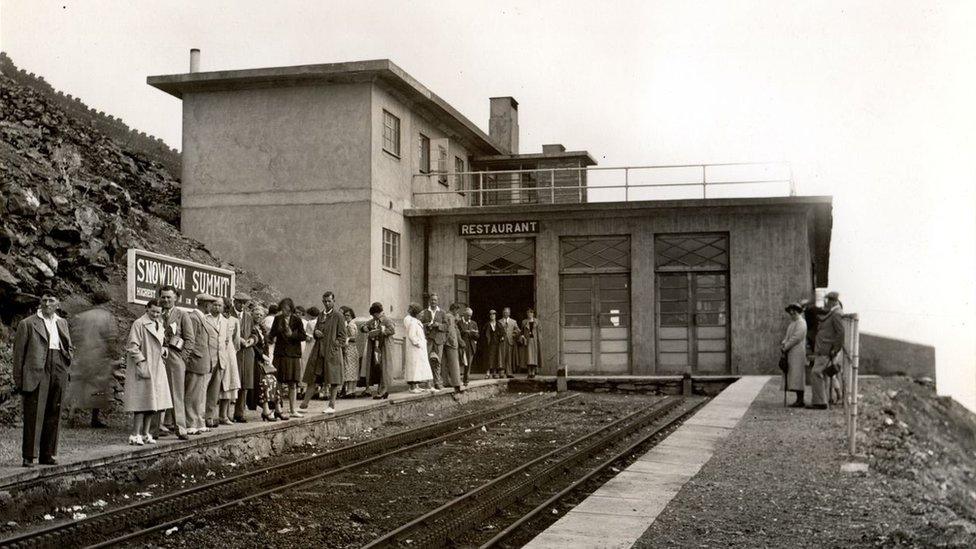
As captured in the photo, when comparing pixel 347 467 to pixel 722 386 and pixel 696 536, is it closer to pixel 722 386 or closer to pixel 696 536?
pixel 696 536

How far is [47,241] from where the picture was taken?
17703 mm

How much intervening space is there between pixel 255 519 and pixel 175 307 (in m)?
4.11

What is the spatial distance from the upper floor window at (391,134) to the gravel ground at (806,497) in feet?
41.1

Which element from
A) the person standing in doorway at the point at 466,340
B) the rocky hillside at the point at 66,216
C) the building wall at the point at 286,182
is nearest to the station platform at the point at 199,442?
the rocky hillside at the point at 66,216

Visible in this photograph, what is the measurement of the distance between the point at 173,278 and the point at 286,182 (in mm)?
12019

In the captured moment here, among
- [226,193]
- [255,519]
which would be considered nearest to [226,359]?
[255,519]

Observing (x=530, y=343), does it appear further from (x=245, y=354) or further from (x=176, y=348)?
(x=176, y=348)

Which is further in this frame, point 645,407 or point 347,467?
point 645,407

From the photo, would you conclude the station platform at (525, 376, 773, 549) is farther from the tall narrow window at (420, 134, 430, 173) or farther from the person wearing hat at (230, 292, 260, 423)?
the tall narrow window at (420, 134, 430, 173)

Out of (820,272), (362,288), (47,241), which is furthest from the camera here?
(820,272)

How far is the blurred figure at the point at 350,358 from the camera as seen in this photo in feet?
56.9

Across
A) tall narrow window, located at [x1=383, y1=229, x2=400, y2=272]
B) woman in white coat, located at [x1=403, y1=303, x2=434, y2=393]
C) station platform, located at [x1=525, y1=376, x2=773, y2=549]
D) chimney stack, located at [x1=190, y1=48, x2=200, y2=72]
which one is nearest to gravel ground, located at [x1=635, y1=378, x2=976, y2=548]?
station platform, located at [x1=525, y1=376, x2=773, y2=549]

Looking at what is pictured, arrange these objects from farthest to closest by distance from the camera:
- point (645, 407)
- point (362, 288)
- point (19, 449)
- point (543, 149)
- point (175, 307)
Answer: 1. point (543, 149)
2. point (362, 288)
3. point (645, 407)
4. point (175, 307)
5. point (19, 449)

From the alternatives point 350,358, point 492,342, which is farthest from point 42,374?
point 492,342
